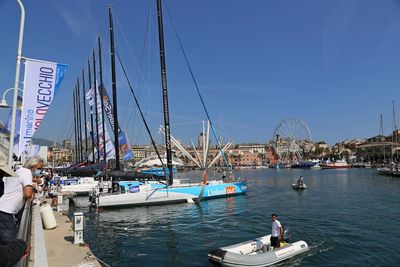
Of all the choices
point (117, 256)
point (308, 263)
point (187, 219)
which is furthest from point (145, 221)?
point (308, 263)

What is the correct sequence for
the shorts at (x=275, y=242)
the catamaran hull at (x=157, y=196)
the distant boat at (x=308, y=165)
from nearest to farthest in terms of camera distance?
the shorts at (x=275, y=242) → the catamaran hull at (x=157, y=196) → the distant boat at (x=308, y=165)

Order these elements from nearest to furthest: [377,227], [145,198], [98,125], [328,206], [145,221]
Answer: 1. [377,227]
2. [145,221]
3. [145,198]
4. [328,206]
5. [98,125]

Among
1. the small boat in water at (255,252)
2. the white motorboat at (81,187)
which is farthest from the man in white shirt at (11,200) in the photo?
the white motorboat at (81,187)

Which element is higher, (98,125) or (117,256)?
(98,125)

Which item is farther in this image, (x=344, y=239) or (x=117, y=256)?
(x=344, y=239)

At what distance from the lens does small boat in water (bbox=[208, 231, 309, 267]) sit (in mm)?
13828

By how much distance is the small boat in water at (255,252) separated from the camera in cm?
1383

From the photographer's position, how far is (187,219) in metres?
25.4

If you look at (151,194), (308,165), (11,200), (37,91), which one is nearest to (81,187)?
(151,194)

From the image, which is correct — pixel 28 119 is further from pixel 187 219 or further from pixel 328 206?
pixel 328 206

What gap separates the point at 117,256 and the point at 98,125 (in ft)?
116

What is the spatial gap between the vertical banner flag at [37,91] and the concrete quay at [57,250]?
3.83 meters

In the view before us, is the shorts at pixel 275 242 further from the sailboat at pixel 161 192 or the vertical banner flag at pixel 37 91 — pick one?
the sailboat at pixel 161 192

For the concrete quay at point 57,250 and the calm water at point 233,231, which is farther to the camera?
the calm water at point 233,231
